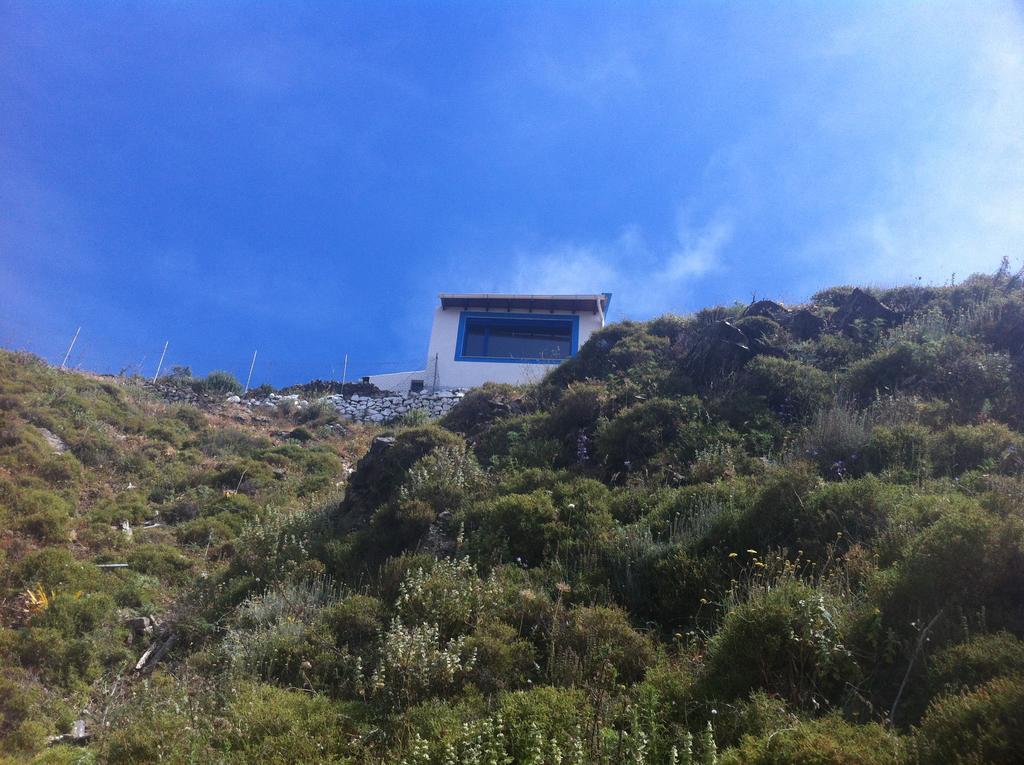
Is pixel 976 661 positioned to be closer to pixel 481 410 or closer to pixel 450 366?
pixel 481 410

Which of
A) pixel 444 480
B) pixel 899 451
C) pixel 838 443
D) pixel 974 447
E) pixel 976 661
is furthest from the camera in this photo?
pixel 444 480

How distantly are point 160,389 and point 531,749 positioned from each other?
21.0 m

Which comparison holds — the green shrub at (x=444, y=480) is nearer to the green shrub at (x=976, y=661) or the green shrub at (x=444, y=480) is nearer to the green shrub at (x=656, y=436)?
the green shrub at (x=656, y=436)

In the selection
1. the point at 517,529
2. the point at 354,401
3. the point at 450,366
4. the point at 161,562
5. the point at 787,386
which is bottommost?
the point at 161,562

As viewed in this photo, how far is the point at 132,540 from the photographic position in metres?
9.77

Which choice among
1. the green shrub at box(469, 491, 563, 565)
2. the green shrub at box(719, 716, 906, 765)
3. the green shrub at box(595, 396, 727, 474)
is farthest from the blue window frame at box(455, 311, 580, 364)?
the green shrub at box(719, 716, 906, 765)

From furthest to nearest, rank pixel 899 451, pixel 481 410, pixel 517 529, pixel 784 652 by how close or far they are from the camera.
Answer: pixel 481 410 < pixel 517 529 < pixel 899 451 < pixel 784 652

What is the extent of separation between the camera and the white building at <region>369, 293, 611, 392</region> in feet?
76.4

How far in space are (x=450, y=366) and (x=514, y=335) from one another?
2770 millimetres

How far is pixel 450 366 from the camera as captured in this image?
77.1ft

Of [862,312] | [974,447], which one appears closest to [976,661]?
[974,447]

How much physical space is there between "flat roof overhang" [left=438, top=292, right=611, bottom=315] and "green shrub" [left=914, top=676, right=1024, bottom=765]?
20.8 metres

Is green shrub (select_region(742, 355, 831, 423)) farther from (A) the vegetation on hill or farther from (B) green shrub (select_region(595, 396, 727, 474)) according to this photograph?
(B) green shrub (select_region(595, 396, 727, 474))

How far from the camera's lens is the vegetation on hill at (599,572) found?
373cm
